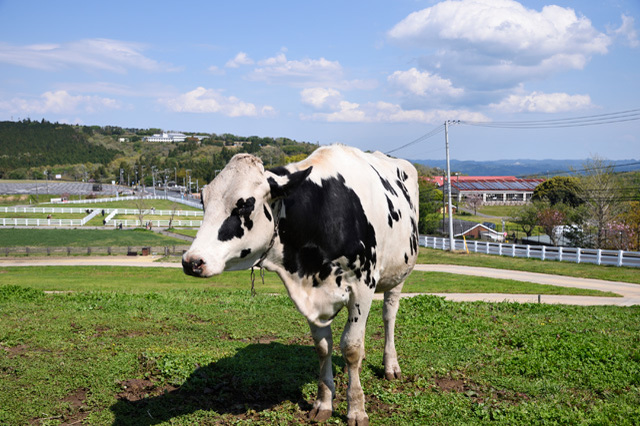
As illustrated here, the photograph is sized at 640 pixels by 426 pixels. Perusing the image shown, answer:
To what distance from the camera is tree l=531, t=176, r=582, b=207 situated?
2882 inches

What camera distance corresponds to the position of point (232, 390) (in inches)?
250

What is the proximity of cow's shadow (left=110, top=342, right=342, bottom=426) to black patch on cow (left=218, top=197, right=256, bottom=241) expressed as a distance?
101 inches

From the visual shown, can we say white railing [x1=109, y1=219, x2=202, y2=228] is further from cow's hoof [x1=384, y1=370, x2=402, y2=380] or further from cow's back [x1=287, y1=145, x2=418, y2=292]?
cow's back [x1=287, y1=145, x2=418, y2=292]

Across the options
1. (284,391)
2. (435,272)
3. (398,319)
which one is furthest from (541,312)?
(435,272)

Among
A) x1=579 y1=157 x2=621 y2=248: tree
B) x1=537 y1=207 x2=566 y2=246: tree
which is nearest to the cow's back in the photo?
x1=579 y1=157 x2=621 y2=248: tree

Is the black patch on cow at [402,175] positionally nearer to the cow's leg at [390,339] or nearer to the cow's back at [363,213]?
the cow's back at [363,213]

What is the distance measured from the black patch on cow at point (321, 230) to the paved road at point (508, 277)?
Answer: 25.8ft

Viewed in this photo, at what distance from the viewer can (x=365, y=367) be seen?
727 centimetres

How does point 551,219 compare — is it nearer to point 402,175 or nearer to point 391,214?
point 402,175

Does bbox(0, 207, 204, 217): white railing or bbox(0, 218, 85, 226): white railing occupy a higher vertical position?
bbox(0, 207, 204, 217): white railing

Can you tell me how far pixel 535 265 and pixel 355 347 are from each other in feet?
103

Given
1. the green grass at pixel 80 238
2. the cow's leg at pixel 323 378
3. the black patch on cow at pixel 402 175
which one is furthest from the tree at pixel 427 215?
the cow's leg at pixel 323 378

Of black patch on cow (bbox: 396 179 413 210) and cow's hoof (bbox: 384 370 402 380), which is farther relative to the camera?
black patch on cow (bbox: 396 179 413 210)

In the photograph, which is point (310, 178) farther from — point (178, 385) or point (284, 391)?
point (178, 385)
